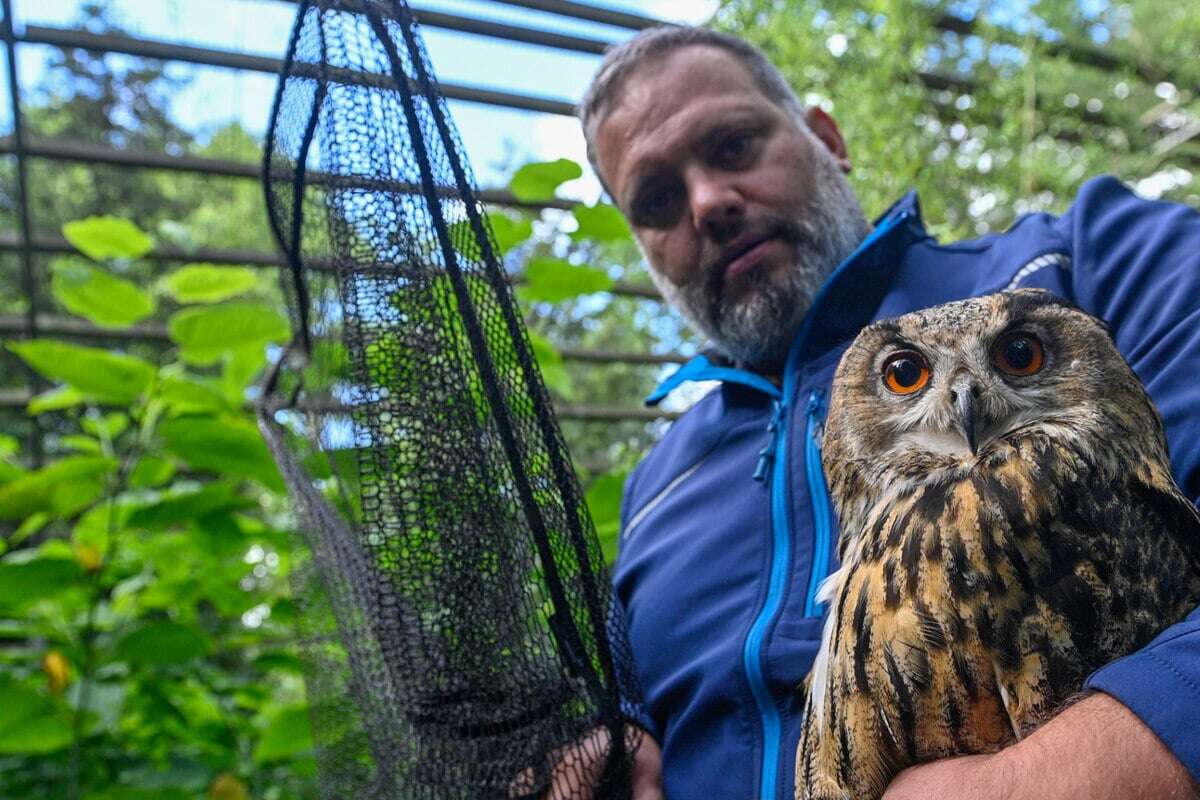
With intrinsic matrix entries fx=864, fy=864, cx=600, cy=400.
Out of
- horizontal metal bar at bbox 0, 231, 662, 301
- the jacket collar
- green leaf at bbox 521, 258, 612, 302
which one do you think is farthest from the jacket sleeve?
horizontal metal bar at bbox 0, 231, 662, 301

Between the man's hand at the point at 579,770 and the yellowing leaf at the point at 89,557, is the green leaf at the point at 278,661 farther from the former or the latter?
the man's hand at the point at 579,770

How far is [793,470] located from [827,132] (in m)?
0.96

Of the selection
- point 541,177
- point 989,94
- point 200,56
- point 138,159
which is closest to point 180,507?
point 541,177

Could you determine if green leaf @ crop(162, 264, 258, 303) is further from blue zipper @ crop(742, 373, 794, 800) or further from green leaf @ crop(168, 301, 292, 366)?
blue zipper @ crop(742, 373, 794, 800)

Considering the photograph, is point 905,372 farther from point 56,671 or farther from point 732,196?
point 56,671

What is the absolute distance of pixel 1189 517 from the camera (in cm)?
81

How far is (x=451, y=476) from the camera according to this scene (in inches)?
36.9

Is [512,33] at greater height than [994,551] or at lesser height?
greater

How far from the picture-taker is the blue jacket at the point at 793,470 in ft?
3.36

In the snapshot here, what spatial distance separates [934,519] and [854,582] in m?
0.11

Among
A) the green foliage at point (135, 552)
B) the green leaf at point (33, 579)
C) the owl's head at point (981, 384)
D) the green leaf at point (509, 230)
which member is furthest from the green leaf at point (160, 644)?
the owl's head at point (981, 384)

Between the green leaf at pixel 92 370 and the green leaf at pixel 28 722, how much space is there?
2.35 ft

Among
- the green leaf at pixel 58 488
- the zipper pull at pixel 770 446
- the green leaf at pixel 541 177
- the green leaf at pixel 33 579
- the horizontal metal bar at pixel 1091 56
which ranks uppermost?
the horizontal metal bar at pixel 1091 56

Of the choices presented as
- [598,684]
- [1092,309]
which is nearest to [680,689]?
[598,684]
